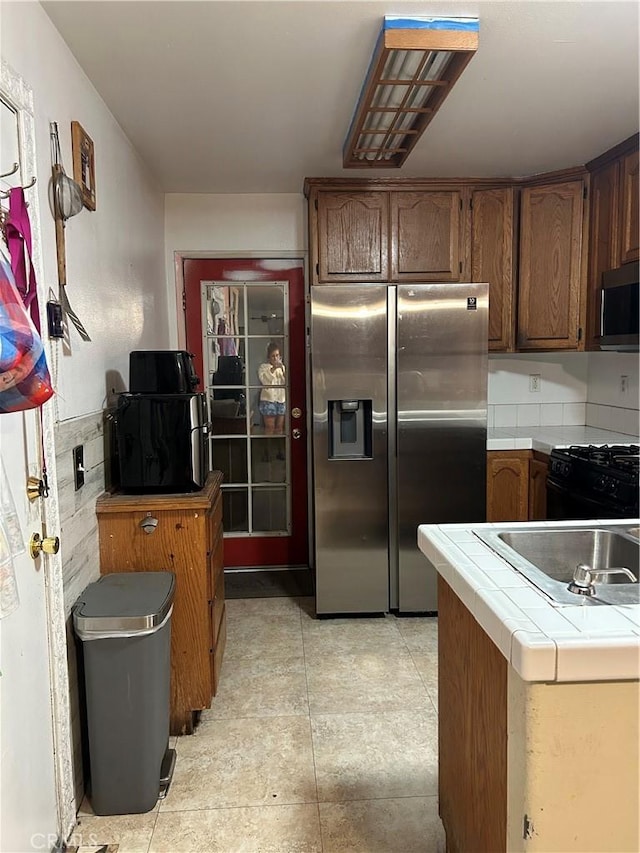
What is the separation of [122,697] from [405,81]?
221cm

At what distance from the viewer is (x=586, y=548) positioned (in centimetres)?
147

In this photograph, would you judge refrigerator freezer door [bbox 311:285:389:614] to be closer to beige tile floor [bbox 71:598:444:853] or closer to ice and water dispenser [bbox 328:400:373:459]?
ice and water dispenser [bbox 328:400:373:459]

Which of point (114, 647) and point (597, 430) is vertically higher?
point (597, 430)

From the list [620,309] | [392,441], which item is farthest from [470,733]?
[620,309]

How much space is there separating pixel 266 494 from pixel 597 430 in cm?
213

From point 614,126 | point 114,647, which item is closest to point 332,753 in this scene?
point 114,647

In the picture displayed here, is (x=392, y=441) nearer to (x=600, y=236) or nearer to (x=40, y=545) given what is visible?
Answer: (x=600, y=236)

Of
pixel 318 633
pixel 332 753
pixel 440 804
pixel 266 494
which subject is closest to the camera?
pixel 440 804

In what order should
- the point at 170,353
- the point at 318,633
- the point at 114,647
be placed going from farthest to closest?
the point at 318,633 < the point at 170,353 < the point at 114,647

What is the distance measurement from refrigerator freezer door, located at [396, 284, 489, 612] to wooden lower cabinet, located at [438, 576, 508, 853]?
5.19ft

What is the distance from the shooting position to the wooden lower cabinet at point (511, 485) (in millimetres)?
3338

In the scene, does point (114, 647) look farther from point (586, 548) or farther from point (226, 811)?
point (586, 548)

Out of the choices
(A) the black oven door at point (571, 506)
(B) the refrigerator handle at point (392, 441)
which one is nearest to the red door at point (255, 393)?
(B) the refrigerator handle at point (392, 441)

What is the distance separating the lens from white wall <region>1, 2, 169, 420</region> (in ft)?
5.52
